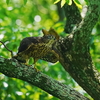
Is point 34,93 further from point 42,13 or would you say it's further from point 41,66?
point 42,13

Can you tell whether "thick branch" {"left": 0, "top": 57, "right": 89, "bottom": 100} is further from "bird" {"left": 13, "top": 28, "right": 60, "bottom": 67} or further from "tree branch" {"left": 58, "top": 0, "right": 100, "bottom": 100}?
"tree branch" {"left": 58, "top": 0, "right": 100, "bottom": 100}

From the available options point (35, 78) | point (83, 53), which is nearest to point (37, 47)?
point (35, 78)

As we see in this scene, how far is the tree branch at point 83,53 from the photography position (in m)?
4.61

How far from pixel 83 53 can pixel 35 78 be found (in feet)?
3.14

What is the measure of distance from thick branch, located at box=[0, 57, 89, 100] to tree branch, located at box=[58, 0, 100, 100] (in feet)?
1.45

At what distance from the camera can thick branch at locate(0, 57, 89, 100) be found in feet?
13.0

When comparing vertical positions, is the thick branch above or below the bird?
below

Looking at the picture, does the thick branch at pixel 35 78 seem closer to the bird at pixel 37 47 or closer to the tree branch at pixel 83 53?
the bird at pixel 37 47

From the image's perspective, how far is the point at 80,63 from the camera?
4.72 m

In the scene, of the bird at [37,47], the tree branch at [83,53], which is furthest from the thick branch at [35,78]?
the tree branch at [83,53]

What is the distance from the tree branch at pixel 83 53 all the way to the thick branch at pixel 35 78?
0.44 meters

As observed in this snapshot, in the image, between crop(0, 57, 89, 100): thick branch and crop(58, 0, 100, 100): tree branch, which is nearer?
crop(0, 57, 89, 100): thick branch

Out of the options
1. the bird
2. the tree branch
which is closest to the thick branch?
the bird

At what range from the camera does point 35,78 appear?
13.4ft
